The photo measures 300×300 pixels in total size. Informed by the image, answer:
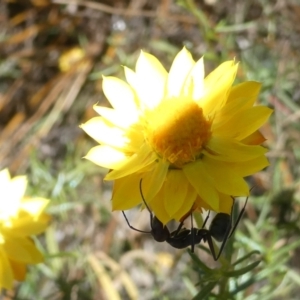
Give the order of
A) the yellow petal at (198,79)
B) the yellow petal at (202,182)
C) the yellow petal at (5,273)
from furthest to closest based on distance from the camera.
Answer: the yellow petal at (5,273), the yellow petal at (198,79), the yellow petal at (202,182)

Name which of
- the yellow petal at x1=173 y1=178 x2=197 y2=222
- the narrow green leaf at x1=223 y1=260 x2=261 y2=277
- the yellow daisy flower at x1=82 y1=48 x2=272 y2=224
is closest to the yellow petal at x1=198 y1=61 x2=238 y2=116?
the yellow daisy flower at x1=82 y1=48 x2=272 y2=224

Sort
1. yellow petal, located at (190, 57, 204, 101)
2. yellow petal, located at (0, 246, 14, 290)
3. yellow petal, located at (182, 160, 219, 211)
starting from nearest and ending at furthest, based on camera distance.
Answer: yellow petal, located at (182, 160, 219, 211) < yellow petal, located at (190, 57, 204, 101) < yellow petal, located at (0, 246, 14, 290)

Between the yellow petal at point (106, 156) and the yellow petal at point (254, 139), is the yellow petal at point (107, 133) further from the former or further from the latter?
the yellow petal at point (254, 139)

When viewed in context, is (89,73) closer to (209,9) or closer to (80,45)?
(80,45)

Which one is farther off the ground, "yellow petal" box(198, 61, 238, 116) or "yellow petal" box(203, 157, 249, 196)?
"yellow petal" box(198, 61, 238, 116)

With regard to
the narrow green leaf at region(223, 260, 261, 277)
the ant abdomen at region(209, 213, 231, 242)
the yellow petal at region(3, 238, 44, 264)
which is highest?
the yellow petal at region(3, 238, 44, 264)

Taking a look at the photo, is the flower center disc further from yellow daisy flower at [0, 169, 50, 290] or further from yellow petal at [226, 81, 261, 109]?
yellow daisy flower at [0, 169, 50, 290]

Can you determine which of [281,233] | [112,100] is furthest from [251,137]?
[281,233]

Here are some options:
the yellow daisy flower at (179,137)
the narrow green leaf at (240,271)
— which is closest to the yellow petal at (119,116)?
the yellow daisy flower at (179,137)
